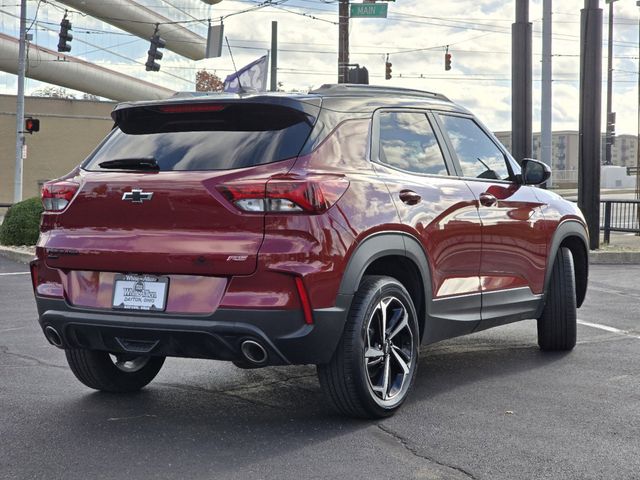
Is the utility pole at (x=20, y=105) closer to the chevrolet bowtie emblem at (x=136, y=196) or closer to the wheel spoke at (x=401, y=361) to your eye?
the chevrolet bowtie emblem at (x=136, y=196)

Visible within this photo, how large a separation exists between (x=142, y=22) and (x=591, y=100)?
37.5m

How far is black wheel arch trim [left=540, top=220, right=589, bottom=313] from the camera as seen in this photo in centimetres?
743

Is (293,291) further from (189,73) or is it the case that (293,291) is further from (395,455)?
(189,73)

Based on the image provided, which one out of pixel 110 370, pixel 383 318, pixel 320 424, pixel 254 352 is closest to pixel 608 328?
pixel 383 318

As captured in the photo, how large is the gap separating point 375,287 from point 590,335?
3867 mm

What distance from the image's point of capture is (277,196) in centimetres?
505

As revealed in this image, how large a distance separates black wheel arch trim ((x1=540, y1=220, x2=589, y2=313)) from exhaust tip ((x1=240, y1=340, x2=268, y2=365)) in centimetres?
296

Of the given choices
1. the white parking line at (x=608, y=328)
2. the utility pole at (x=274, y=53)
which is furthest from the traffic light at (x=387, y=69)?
the white parking line at (x=608, y=328)

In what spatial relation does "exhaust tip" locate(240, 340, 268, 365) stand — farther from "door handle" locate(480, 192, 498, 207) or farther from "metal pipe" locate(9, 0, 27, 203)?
"metal pipe" locate(9, 0, 27, 203)

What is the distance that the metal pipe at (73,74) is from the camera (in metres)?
42.2

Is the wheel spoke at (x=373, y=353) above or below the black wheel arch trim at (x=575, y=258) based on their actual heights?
below

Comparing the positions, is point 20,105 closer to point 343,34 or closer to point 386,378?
point 343,34

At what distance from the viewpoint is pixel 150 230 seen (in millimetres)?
5254

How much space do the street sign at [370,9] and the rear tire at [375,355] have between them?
893 inches
